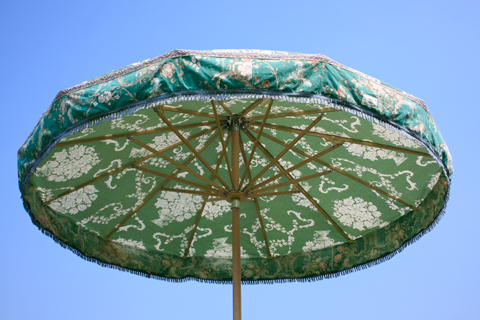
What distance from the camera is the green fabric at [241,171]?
11.2 ft

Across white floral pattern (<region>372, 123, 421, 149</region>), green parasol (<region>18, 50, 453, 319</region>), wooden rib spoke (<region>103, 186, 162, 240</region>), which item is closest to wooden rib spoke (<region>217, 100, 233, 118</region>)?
green parasol (<region>18, 50, 453, 319</region>)

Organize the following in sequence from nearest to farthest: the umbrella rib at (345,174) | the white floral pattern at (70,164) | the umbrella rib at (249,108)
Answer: the umbrella rib at (249,108), the white floral pattern at (70,164), the umbrella rib at (345,174)

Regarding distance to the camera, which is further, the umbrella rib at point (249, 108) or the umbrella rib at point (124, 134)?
the umbrella rib at point (124, 134)

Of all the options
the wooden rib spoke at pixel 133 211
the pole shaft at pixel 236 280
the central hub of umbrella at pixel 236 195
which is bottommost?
the pole shaft at pixel 236 280

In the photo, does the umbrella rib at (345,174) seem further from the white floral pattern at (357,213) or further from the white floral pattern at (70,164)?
the white floral pattern at (70,164)

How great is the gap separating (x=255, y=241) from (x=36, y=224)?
2.42 metres

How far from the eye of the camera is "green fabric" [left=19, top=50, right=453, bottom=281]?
11.2 ft

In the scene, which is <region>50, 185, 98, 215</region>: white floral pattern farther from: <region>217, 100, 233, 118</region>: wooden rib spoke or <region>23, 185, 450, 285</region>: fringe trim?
<region>217, 100, 233, 118</region>: wooden rib spoke

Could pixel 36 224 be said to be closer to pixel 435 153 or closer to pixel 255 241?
pixel 255 241

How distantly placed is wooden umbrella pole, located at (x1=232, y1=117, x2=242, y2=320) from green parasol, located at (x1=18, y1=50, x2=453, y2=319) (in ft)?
0.04

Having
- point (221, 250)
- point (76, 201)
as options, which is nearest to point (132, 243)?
point (76, 201)

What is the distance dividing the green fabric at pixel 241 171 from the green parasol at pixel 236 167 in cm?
1

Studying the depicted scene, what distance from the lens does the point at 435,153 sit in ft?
12.7

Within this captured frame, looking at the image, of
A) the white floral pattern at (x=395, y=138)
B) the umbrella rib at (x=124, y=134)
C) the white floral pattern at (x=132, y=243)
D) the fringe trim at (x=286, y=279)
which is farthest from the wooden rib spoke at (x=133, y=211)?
the white floral pattern at (x=395, y=138)
